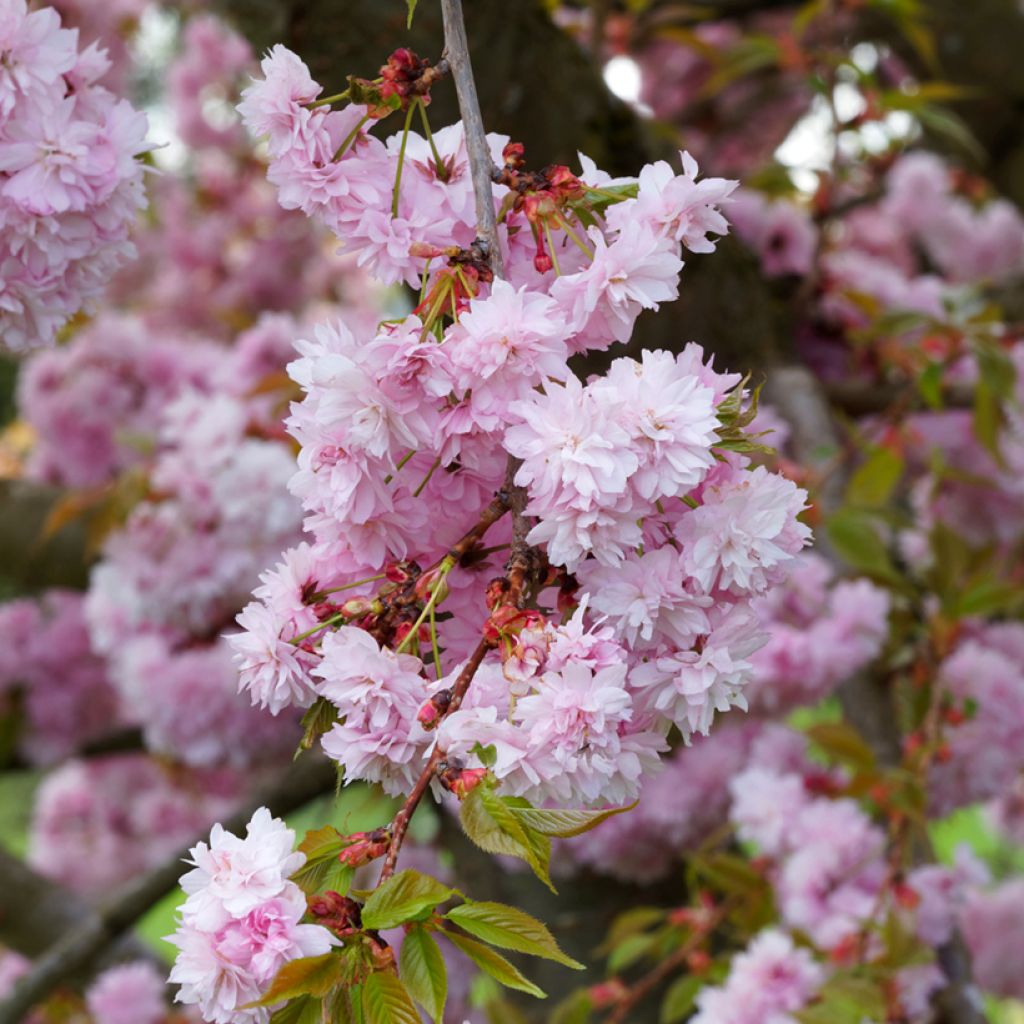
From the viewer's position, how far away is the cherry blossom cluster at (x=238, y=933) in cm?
43

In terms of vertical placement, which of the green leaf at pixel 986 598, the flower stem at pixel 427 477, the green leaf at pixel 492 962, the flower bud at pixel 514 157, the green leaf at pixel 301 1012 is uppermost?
the flower bud at pixel 514 157

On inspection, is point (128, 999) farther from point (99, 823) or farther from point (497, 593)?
point (497, 593)

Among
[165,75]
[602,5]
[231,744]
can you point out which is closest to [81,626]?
[231,744]

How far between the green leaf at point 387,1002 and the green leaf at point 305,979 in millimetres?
12

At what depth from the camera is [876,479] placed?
1344 mm

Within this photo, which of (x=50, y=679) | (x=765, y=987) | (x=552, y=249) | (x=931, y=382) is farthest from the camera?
(x=50, y=679)

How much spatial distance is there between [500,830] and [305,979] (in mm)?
83

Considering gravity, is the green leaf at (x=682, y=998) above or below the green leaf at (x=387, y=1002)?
below

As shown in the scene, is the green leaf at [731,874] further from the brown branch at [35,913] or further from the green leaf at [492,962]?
the brown branch at [35,913]

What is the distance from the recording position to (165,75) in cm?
348

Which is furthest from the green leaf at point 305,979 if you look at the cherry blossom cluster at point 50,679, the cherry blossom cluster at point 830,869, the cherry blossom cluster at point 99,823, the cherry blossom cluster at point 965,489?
the cherry blossom cluster at point 99,823

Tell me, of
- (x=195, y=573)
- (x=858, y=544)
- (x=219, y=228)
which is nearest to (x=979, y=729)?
(x=858, y=544)

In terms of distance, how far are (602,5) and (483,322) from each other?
138cm

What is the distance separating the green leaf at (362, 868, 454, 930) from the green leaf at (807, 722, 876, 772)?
0.75 m
